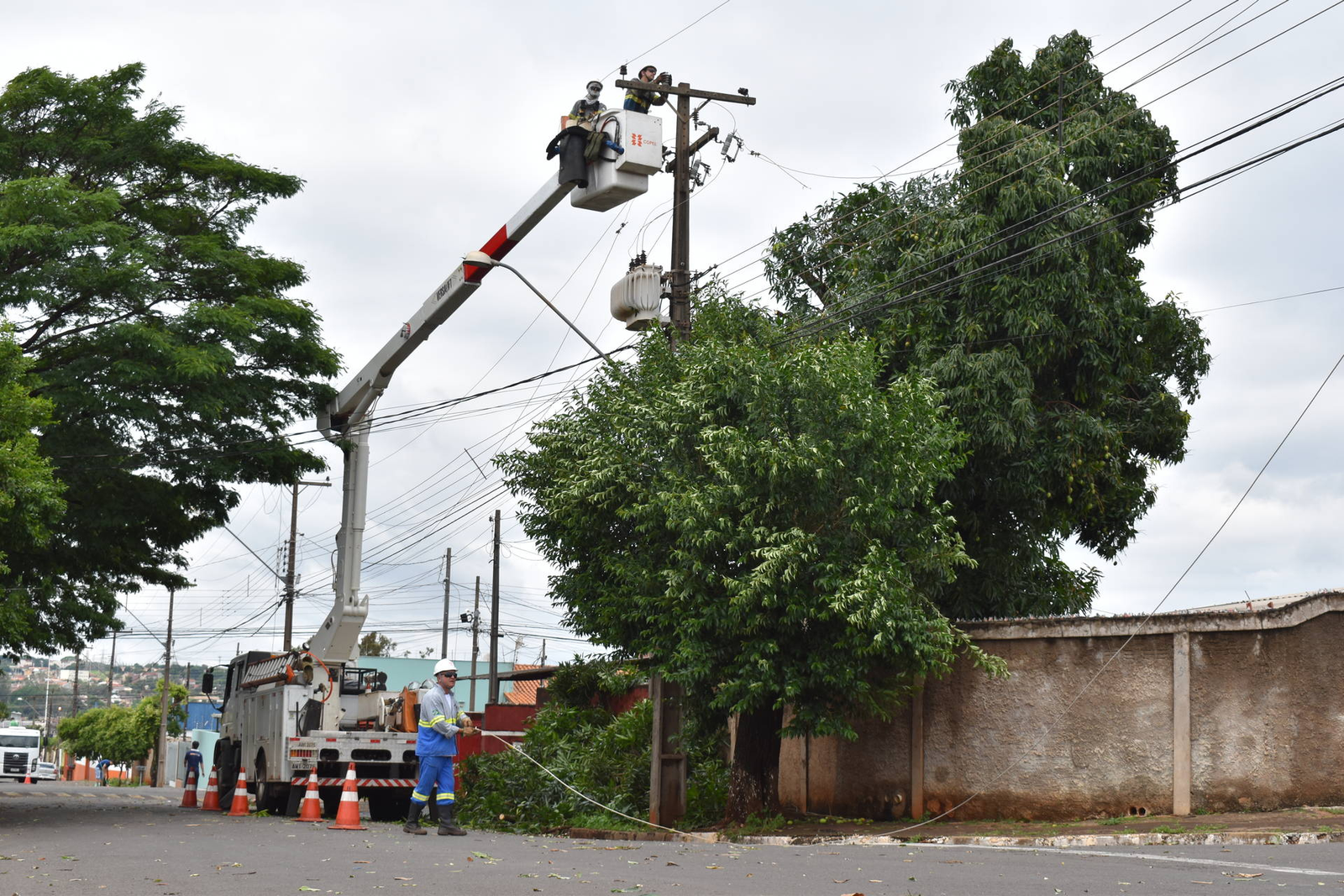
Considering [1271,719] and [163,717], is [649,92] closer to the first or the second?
[1271,719]

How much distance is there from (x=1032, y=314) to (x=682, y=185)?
5.38 meters

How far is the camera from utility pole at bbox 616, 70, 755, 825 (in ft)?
51.6

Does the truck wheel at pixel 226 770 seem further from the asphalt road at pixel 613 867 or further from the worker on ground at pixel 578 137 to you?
the worker on ground at pixel 578 137

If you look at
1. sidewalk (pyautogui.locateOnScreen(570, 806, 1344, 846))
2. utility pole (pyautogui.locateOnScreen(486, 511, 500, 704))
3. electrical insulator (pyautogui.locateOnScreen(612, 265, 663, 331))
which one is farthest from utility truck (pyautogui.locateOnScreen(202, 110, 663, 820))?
utility pole (pyautogui.locateOnScreen(486, 511, 500, 704))

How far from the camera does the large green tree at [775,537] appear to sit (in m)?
13.7

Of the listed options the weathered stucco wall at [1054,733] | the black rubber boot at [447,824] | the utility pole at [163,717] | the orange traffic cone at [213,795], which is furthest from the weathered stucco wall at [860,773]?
the utility pole at [163,717]

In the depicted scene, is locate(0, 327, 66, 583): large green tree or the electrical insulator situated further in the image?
the electrical insulator

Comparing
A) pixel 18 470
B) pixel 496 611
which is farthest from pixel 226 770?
pixel 496 611

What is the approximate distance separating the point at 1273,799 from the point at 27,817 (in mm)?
16144

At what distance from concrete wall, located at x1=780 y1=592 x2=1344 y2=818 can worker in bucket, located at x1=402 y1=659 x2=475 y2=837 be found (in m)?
4.62

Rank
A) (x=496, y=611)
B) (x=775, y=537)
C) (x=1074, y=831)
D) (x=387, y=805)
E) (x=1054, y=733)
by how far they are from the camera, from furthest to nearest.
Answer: (x=496, y=611), (x=387, y=805), (x=1054, y=733), (x=775, y=537), (x=1074, y=831)

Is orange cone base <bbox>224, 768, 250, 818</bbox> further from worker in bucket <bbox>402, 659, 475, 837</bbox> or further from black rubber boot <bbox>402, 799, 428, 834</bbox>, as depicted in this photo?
worker in bucket <bbox>402, 659, 475, 837</bbox>

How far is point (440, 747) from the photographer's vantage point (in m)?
14.4

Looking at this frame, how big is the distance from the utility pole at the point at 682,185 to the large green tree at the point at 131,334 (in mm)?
5739
